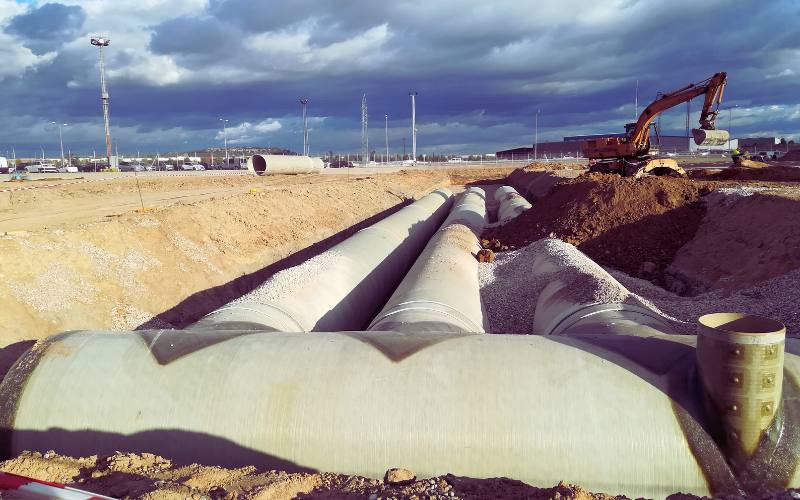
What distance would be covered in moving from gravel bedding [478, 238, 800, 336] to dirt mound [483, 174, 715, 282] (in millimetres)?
1465

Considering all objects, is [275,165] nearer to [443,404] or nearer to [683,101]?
[683,101]

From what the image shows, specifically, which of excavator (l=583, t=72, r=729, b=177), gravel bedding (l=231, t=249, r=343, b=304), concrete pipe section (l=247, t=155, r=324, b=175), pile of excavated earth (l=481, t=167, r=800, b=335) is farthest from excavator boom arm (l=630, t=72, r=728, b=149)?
concrete pipe section (l=247, t=155, r=324, b=175)

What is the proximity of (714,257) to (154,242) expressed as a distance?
951 cm

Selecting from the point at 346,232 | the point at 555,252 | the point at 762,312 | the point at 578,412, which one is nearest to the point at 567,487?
the point at 578,412

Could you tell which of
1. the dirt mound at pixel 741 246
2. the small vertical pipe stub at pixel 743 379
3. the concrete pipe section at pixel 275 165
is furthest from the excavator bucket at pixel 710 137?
the concrete pipe section at pixel 275 165

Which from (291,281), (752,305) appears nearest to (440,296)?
(291,281)

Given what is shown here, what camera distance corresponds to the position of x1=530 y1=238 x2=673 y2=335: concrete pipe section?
4.33m

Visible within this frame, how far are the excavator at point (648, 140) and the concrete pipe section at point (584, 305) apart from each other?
11597 millimetres

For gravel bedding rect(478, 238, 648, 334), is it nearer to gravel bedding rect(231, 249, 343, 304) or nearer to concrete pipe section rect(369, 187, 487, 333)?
concrete pipe section rect(369, 187, 487, 333)

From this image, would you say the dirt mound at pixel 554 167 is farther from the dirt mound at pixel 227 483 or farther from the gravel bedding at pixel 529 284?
the dirt mound at pixel 227 483

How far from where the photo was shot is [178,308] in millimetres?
8203

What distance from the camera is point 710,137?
15.6m

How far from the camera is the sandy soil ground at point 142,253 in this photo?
272 inches

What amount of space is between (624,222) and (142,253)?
8844 mm
